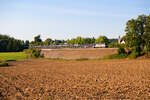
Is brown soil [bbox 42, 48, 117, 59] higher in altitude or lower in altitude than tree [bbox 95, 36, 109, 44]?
lower

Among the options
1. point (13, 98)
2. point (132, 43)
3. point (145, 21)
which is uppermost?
point (145, 21)

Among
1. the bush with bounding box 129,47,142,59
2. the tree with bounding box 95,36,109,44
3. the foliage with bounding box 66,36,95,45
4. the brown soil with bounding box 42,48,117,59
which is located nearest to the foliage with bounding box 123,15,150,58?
Result: the bush with bounding box 129,47,142,59

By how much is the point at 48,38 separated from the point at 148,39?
146545mm

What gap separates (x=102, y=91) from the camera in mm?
12844

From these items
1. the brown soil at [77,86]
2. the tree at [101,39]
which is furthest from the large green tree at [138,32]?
the tree at [101,39]

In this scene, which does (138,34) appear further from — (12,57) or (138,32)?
(12,57)

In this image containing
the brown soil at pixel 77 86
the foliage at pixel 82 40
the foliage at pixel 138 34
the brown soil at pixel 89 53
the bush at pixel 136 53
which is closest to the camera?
the brown soil at pixel 77 86

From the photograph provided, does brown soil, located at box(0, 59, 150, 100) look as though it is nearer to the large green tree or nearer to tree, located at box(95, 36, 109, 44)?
the large green tree

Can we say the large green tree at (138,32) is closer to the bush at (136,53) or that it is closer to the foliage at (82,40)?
the bush at (136,53)

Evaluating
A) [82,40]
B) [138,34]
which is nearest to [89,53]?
[138,34]

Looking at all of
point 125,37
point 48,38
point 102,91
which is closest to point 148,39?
point 125,37

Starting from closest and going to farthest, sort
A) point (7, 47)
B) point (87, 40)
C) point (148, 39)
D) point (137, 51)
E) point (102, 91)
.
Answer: point (102, 91) < point (148, 39) < point (137, 51) < point (7, 47) < point (87, 40)

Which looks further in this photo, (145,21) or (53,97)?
(145,21)

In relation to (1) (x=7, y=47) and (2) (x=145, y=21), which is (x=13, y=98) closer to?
(2) (x=145, y=21)
